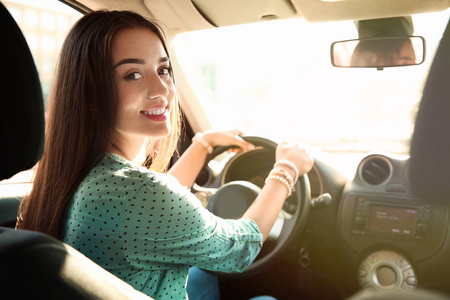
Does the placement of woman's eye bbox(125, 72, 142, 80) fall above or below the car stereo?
above

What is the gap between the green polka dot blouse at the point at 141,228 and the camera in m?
1.35

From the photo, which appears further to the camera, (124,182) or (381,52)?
(381,52)

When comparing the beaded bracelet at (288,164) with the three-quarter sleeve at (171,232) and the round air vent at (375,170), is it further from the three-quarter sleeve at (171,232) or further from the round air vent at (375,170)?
the round air vent at (375,170)

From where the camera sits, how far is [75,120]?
5.11ft

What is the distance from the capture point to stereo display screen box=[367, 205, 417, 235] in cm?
240

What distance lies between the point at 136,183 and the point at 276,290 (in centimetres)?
149

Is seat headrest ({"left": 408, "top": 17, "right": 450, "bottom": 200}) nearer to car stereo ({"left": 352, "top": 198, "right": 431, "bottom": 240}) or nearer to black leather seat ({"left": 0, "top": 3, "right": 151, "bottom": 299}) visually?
black leather seat ({"left": 0, "top": 3, "right": 151, "bottom": 299})

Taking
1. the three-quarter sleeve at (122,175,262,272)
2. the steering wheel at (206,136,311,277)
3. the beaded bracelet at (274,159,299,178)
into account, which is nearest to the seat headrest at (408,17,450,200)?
the three-quarter sleeve at (122,175,262,272)

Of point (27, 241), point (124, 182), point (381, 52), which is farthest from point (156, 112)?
point (381, 52)

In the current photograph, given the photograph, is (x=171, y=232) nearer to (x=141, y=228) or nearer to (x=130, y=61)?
(x=141, y=228)

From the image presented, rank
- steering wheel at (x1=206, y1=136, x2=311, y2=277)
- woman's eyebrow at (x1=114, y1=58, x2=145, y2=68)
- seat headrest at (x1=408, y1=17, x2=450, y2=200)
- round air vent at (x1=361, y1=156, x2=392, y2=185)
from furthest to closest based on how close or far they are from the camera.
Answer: round air vent at (x1=361, y1=156, x2=392, y2=185) < steering wheel at (x1=206, y1=136, x2=311, y2=277) < woman's eyebrow at (x1=114, y1=58, x2=145, y2=68) < seat headrest at (x1=408, y1=17, x2=450, y2=200)

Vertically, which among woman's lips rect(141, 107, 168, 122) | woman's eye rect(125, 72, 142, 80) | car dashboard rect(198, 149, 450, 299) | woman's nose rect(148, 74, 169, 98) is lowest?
car dashboard rect(198, 149, 450, 299)

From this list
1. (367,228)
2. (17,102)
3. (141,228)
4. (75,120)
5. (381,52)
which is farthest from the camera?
(367,228)

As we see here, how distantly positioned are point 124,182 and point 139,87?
40cm
